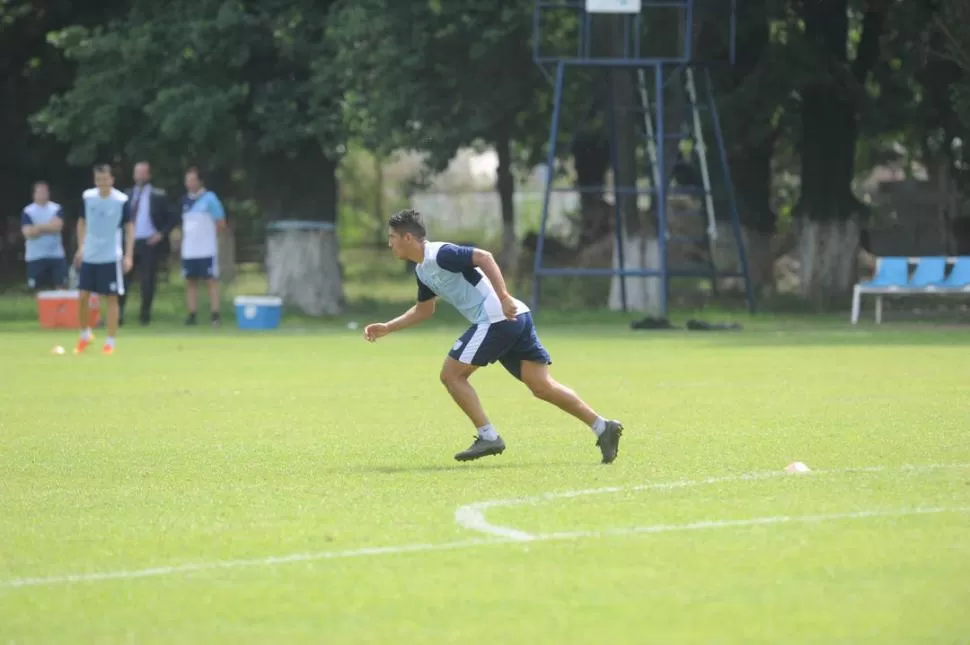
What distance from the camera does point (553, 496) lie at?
9953mm

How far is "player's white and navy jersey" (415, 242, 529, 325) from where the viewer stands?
37.4 ft

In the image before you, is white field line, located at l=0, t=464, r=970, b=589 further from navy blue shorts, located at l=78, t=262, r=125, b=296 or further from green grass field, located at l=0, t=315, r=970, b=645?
navy blue shorts, located at l=78, t=262, r=125, b=296

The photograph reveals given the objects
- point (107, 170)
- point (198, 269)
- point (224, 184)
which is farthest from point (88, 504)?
point (224, 184)

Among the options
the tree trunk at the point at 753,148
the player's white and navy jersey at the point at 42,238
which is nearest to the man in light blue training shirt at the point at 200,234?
the player's white and navy jersey at the point at 42,238

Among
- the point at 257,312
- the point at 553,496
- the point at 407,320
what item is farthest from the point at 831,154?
the point at 553,496

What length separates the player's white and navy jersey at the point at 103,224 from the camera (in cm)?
2288

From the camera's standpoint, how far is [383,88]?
32.8m

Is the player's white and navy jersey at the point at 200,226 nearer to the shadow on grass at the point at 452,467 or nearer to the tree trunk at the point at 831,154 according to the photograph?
the tree trunk at the point at 831,154

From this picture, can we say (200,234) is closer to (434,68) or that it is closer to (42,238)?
(42,238)

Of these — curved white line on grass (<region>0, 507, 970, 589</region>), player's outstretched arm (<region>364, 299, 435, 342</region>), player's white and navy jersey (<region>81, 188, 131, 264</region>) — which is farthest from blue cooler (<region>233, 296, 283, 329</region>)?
curved white line on grass (<region>0, 507, 970, 589</region>)

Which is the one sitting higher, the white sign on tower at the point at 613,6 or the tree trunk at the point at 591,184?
the white sign on tower at the point at 613,6

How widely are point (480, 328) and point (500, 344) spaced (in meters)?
0.15

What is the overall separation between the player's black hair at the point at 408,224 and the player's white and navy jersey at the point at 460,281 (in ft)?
0.35

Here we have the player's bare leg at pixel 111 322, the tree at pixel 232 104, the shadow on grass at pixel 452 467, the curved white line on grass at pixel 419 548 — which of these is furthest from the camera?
the tree at pixel 232 104
